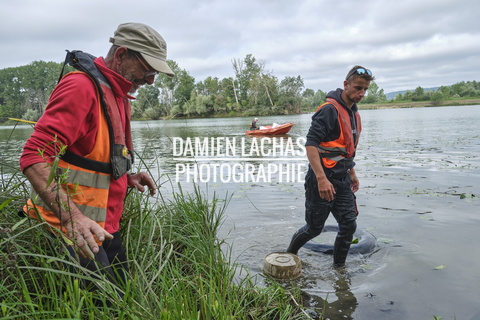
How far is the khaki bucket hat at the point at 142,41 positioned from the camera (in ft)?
7.52

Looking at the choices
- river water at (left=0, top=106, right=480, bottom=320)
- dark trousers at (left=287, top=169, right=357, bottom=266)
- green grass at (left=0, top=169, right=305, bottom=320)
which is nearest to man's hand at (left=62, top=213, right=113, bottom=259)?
green grass at (left=0, top=169, right=305, bottom=320)

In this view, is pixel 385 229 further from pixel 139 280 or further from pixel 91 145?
pixel 91 145

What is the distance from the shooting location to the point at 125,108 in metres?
2.76

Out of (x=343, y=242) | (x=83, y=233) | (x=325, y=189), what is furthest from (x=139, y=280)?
(x=343, y=242)

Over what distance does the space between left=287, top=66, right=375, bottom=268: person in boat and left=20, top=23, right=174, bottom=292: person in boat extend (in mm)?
2164

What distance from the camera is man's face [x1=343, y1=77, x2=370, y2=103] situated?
3957 mm

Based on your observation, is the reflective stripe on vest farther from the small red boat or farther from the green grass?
the small red boat

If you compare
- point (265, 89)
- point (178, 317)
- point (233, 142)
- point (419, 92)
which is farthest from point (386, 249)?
point (419, 92)

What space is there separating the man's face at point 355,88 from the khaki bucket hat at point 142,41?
2.47 metres

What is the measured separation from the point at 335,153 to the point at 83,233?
9.93 feet

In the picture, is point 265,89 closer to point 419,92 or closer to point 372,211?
point 419,92

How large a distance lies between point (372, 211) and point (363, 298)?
3.39 metres

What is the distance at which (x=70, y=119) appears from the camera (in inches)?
76.9

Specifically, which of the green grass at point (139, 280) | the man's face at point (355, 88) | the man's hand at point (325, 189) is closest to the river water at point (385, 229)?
the green grass at point (139, 280)
